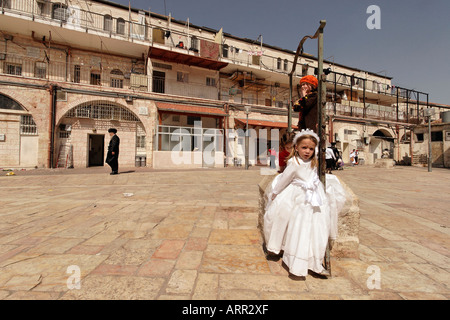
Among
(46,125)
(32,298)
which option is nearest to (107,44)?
(46,125)

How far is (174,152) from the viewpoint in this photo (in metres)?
15.3

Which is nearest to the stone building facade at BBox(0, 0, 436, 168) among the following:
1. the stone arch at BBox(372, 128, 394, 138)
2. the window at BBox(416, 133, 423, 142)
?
the window at BBox(416, 133, 423, 142)

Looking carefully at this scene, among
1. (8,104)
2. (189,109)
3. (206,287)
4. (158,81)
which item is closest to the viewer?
(206,287)

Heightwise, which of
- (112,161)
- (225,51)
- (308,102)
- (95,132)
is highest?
(225,51)

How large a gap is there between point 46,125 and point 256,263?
16617 mm

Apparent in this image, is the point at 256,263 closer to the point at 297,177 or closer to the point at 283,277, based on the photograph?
the point at 283,277

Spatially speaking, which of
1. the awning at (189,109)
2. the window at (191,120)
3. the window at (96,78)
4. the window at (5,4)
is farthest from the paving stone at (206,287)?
the window at (5,4)

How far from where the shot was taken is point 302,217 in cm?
192

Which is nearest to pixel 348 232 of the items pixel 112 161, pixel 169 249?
pixel 169 249

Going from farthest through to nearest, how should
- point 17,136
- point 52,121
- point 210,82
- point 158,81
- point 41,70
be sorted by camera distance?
point 210,82, point 158,81, point 41,70, point 52,121, point 17,136

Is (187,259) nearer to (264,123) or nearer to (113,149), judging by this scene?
(113,149)

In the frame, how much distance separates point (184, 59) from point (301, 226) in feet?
61.4
